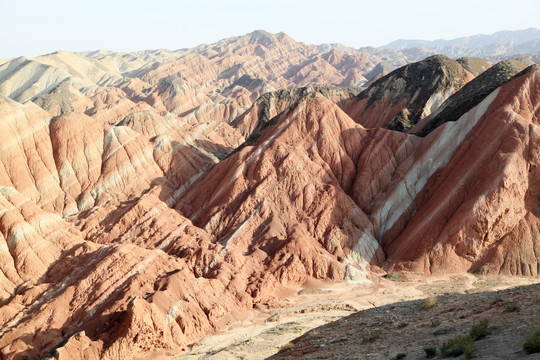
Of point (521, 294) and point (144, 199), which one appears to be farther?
point (144, 199)

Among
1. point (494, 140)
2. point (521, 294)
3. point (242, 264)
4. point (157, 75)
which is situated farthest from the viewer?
point (157, 75)

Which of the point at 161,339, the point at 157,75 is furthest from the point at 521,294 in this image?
the point at 157,75

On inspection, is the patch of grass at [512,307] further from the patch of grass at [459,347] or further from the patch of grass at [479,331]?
the patch of grass at [459,347]

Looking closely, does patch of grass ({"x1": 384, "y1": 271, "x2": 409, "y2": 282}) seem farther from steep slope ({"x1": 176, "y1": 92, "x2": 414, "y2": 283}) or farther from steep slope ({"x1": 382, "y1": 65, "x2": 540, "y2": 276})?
steep slope ({"x1": 176, "y1": 92, "x2": 414, "y2": 283})

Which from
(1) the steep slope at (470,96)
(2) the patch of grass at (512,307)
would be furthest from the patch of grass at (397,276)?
(2) the patch of grass at (512,307)

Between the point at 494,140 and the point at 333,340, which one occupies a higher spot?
the point at 494,140

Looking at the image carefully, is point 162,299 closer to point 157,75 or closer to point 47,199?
point 47,199
